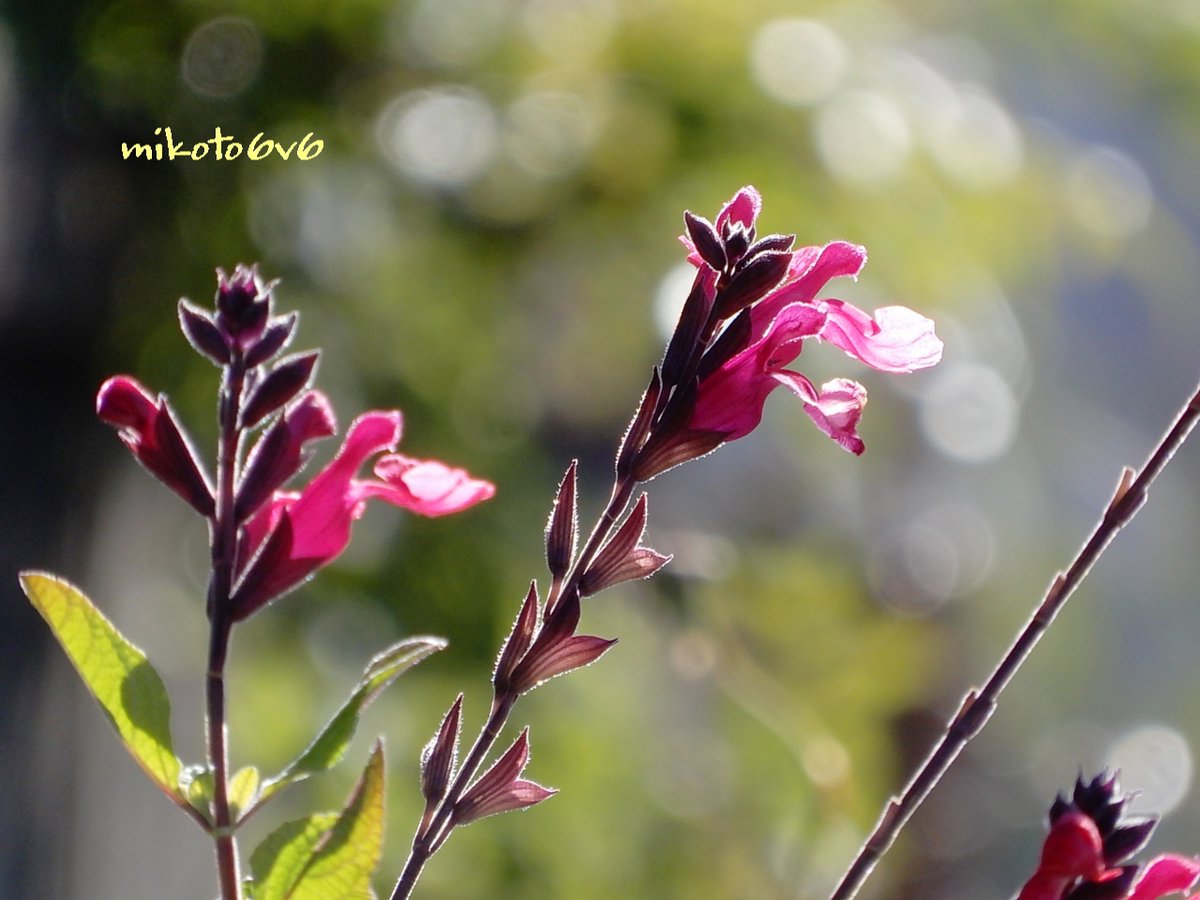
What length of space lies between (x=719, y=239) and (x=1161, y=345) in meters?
2.93

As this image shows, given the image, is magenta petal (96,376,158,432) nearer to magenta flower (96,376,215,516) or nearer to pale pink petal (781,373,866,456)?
magenta flower (96,376,215,516)

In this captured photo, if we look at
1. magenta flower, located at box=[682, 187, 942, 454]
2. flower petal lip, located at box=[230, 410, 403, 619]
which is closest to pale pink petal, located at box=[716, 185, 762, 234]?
magenta flower, located at box=[682, 187, 942, 454]

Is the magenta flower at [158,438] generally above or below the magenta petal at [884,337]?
below

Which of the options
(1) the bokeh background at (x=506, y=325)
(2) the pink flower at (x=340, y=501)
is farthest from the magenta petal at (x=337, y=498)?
(1) the bokeh background at (x=506, y=325)

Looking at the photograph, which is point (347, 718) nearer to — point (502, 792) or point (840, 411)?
point (502, 792)

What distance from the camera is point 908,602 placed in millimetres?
1752

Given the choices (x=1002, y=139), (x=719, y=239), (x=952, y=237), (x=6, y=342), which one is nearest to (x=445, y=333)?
(x=6, y=342)

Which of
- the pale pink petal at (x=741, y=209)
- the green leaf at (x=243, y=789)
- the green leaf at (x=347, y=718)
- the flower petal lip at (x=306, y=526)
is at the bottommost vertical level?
the green leaf at (x=243, y=789)

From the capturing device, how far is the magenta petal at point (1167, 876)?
12.5 inches

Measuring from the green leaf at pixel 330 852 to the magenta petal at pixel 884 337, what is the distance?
16 centimetres

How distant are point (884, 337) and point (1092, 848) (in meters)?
0.14

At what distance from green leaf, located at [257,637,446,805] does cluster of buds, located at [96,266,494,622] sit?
3 cm

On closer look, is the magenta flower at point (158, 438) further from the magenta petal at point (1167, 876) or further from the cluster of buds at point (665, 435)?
the magenta petal at point (1167, 876)

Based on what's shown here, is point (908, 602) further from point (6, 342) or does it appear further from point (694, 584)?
point (6, 342)
